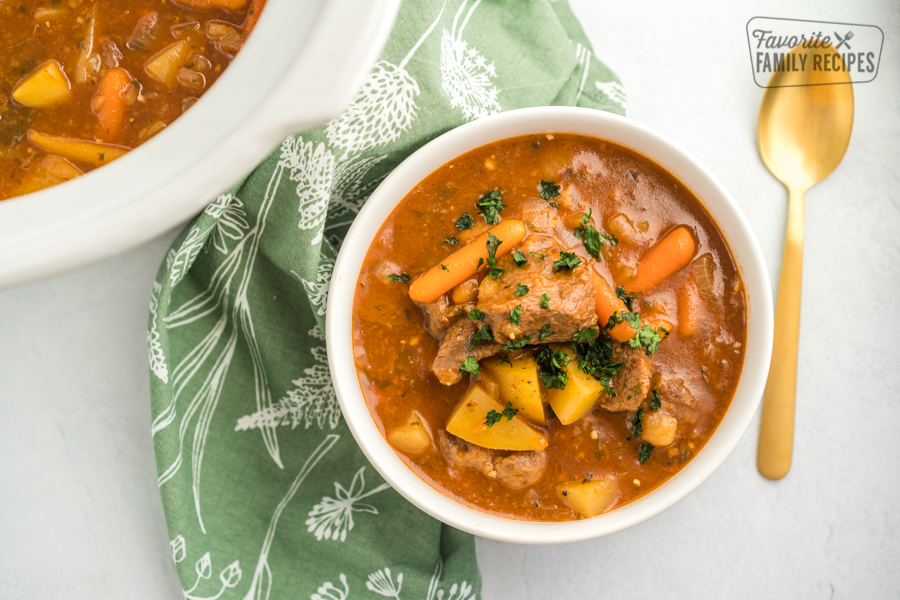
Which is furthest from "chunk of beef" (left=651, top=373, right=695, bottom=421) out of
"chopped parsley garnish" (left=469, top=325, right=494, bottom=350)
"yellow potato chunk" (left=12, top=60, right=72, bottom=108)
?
"yellow potato chunk" (left=12, top=60, right=72, bottom=108)

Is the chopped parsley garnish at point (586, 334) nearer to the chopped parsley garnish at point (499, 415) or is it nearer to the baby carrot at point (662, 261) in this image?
the baby carrot at point (662, 261)

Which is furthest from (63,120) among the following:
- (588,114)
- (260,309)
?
(588,114)

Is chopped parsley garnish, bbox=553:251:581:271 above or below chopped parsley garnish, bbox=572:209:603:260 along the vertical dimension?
below

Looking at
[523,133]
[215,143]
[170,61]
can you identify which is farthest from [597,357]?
[170,61]

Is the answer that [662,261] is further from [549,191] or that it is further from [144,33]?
[144,33]

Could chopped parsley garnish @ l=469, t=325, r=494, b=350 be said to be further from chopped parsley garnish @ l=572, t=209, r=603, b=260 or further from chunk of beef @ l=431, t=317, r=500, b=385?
chopped parsley garnish @ l=572, t=209, r=603, b=260
